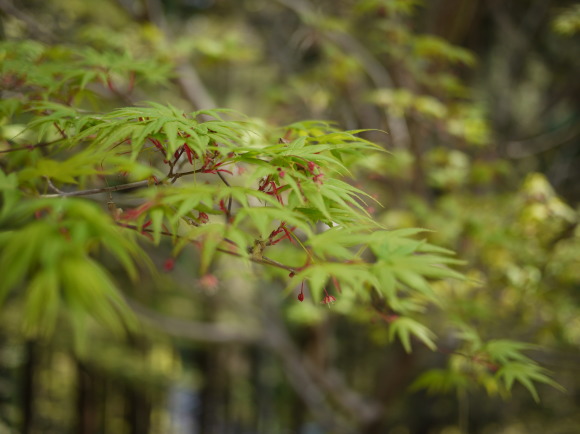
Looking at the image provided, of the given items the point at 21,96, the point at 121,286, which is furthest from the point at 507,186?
the point at 121,286

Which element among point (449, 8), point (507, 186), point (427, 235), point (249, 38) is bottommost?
point (427, 235)

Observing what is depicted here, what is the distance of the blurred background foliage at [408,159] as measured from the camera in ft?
9.37

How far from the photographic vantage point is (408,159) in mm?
3168

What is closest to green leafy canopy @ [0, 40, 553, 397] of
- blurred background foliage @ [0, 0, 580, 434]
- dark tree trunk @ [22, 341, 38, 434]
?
blurred background foliage @ [0, 0, 580, 434]

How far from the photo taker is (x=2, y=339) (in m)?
7.10

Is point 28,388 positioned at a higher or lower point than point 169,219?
higher

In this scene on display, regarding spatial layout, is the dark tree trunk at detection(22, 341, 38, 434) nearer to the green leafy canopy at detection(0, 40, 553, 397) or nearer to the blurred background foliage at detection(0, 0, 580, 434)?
the blurred background foliage at detection(0, 0, 580, 434)

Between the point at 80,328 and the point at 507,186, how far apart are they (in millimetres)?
5600

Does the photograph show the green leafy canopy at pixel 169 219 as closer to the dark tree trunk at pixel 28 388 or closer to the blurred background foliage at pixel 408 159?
the blurred background foliage at pixel 408 159

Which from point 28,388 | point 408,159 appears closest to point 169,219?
point 408,159

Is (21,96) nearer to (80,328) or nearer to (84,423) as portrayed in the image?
(80,328)

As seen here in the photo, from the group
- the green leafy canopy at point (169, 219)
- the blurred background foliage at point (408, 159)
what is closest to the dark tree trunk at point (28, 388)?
the blurred background foliage at point (408, 159)

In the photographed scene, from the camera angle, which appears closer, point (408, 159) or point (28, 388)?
point (408, 159)

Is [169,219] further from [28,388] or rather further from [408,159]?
[28,388]
